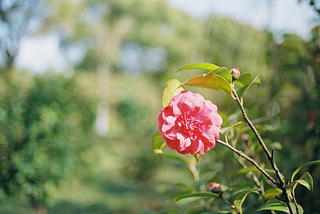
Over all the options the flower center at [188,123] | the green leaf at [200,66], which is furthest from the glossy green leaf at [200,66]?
the flower center at [188,123]

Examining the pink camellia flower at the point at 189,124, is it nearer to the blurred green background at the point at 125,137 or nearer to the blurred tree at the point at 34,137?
the blurred green background at the point at 125,137

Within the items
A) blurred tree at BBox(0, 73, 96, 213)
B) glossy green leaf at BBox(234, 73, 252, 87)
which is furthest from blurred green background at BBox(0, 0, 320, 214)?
glossy green leaf at BBox(234, 73, 252, 87)

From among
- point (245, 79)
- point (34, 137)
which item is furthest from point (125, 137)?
point (245, 79)

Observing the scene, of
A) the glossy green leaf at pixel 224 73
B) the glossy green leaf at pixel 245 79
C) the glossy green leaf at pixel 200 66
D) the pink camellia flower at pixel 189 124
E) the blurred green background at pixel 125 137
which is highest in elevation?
the blurred green background at pixel 125 137

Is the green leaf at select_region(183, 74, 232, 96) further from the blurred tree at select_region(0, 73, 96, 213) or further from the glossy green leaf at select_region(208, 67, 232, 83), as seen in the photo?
the blurred tree at select_region(0, 73, 96, 213)

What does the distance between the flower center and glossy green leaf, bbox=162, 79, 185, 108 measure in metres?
0.06

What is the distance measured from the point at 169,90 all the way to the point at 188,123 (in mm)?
101

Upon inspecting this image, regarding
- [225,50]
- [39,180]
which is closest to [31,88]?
→ [39,180]

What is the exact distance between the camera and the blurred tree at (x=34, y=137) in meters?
2.86

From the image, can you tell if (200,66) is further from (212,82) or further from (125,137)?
(125,137)

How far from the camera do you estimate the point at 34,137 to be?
292 cm

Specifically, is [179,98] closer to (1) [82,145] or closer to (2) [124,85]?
(1) [82,145]

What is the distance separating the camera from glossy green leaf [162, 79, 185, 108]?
2.21 feet

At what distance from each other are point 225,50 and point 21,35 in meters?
7.51
